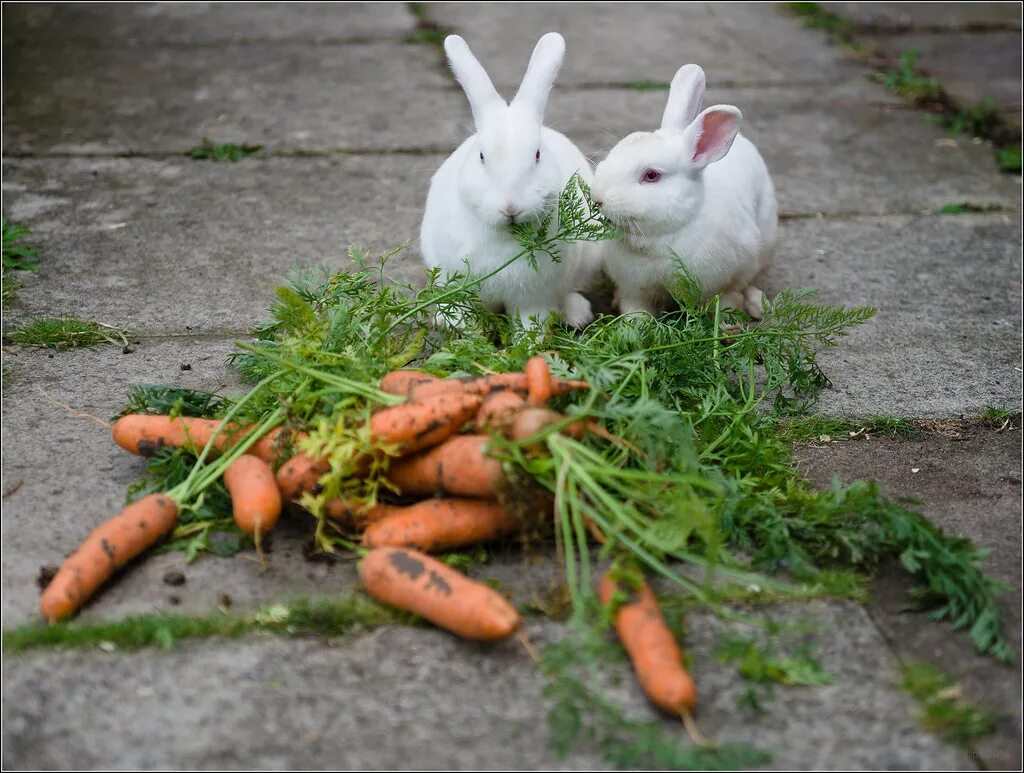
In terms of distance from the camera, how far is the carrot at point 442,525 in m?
2.40

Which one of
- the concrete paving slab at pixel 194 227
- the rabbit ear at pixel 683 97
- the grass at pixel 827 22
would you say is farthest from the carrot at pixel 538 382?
the grass at pixel 827 22

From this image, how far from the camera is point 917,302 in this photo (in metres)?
3.97

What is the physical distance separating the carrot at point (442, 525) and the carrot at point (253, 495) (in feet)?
0.68

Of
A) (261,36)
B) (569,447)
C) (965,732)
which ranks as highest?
(261,36)

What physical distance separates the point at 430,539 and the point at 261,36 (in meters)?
4.97

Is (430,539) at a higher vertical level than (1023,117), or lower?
lower

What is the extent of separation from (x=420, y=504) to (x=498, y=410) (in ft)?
0.85

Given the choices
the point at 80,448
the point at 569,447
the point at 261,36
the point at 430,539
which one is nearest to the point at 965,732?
the point at 569,447

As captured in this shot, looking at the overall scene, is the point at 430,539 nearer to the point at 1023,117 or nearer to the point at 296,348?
the point at 296,348

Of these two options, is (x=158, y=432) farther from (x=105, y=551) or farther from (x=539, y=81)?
(x=539, y=81)

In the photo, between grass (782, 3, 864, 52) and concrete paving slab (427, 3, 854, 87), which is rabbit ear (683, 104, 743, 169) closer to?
concrete paving slab (427, 3, 854, 87)

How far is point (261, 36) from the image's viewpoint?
6.61 meters

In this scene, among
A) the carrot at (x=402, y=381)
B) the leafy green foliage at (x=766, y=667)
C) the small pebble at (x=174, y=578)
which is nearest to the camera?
the leafy green foliage at (x=766, y=667)

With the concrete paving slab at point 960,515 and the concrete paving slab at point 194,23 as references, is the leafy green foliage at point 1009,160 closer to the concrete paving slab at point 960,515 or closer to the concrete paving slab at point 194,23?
the concrete paving slab at point 960,515
